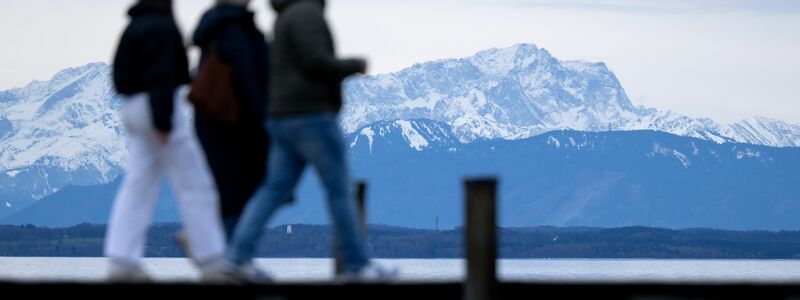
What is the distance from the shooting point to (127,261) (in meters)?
11.4

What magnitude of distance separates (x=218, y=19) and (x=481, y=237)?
2.74 meters

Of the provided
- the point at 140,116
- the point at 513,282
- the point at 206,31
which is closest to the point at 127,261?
the point at 140,116

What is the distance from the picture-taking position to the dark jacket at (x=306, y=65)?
11.2 meters

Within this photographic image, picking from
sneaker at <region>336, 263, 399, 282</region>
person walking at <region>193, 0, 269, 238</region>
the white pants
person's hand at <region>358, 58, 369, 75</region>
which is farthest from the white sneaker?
person's hand at <region>358, 58, 369, 75</region>

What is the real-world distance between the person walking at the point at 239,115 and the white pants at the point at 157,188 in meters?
0.57

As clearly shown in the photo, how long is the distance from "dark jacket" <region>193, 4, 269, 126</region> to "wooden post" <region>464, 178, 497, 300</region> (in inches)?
80.7

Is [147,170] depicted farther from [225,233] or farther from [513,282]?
[513,282]

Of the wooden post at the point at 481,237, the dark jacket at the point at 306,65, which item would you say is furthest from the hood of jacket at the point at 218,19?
the wooden post at the point at 481,237

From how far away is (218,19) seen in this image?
1204cm

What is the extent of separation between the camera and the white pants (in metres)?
11.3

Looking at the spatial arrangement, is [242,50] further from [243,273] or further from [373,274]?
[373,274]

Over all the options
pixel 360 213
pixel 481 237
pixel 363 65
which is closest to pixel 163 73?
pixel 363 65

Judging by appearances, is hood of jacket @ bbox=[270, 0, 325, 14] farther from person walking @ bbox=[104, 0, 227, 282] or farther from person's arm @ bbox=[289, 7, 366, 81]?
person walking @ bbox=[104, 0, 227, 282]
